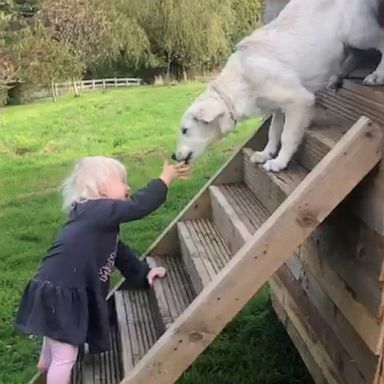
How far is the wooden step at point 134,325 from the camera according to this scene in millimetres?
2955

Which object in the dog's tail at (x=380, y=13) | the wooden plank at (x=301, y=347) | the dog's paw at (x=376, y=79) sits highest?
the dog's tail at (x=380, y=13)

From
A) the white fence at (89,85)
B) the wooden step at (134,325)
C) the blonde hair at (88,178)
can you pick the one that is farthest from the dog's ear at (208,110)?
the white fence at (89,85)

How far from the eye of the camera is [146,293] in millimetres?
3621

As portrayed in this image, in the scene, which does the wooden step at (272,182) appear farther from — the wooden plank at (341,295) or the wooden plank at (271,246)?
the wooden plank at (271,246)

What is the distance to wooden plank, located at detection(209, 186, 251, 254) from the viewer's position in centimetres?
316

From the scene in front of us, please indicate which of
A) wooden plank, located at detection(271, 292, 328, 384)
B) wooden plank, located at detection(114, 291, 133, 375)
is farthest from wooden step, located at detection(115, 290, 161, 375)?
wooden plank, located at detection(271, 292, 328, 384)

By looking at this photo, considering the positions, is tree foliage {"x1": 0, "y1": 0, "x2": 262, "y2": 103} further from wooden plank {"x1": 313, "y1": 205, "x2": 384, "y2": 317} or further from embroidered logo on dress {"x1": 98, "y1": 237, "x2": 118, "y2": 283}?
wooden plank {"x1": 313, "y1": 205, "x2": 384, "y2": 317}

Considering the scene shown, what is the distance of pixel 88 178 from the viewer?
303cm

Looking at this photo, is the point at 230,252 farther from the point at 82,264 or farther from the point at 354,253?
the point at 354,253

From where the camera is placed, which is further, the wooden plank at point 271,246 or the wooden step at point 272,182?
the wooden step at point 272,182

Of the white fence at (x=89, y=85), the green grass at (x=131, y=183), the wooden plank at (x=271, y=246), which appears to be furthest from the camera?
the white fence at (x=89, y=85)

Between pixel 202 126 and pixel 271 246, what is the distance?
124 cm

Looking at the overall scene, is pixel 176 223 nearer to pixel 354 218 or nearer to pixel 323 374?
pixel 323 374

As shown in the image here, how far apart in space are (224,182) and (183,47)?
65.3 ft
